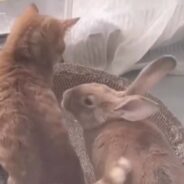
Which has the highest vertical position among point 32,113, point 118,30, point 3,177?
point 32,113

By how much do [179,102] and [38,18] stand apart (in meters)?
0.57

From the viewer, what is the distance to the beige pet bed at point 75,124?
146 cm

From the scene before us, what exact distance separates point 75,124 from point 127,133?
0.35 m

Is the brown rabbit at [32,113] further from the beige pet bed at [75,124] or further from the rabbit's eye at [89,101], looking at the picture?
the beige pet bed at [75,124]

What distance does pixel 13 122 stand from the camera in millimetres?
1140

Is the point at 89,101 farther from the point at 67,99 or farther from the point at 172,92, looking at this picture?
the point at 172,92

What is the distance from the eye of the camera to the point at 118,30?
167 cm

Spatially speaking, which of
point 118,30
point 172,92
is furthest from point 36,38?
point 172,92

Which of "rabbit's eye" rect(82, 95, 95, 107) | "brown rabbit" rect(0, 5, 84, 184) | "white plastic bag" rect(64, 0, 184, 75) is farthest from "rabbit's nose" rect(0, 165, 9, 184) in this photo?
"white plastic bag" rect(64, 0, 184, 75)

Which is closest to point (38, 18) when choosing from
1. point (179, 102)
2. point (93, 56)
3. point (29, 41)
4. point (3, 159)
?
point (29, 41)

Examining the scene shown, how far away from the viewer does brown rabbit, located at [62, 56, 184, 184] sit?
1.15 metres

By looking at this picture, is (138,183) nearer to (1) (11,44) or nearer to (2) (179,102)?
(1) (11,44)

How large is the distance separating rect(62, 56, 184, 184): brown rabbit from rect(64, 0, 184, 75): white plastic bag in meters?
0.40

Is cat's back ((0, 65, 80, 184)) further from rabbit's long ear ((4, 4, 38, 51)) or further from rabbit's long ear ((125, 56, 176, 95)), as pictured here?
rabbit's long ear ((125, 56, 176, 95))
